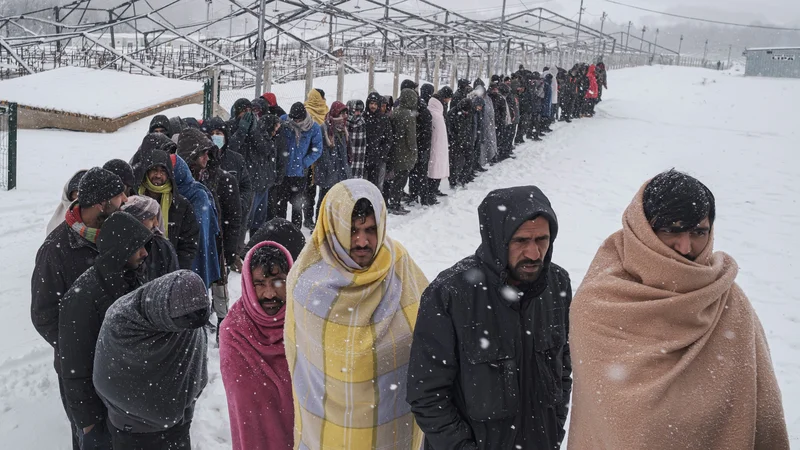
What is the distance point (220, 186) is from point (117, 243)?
7.55ft

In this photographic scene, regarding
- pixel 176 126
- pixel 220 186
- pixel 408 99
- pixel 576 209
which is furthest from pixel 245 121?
pixel 576 209

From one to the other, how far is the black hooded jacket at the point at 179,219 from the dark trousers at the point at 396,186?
4864 millimetres

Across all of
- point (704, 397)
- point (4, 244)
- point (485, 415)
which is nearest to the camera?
point (704, 397)

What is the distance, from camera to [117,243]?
263 cm

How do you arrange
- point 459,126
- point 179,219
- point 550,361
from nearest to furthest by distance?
point 550,361, point 179,219, point 459,126

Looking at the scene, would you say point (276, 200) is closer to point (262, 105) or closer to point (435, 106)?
point (262, 105)

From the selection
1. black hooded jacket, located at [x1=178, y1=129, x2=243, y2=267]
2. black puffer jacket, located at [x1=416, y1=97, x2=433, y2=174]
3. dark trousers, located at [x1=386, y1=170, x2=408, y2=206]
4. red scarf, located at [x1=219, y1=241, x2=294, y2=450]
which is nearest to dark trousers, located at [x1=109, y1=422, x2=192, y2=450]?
red scarf, located at [x1=219, y1=241, x2=294, y2=450]

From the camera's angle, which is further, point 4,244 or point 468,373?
point 4,244

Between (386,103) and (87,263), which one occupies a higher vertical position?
(386,103)

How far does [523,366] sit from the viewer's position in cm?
213

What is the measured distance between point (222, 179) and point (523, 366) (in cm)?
348

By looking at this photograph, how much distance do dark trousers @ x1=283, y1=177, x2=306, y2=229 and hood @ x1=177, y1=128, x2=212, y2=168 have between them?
107 inches

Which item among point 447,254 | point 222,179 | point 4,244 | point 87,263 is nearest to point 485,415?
point 87,263

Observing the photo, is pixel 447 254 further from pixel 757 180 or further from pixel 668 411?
pixel 757 180
